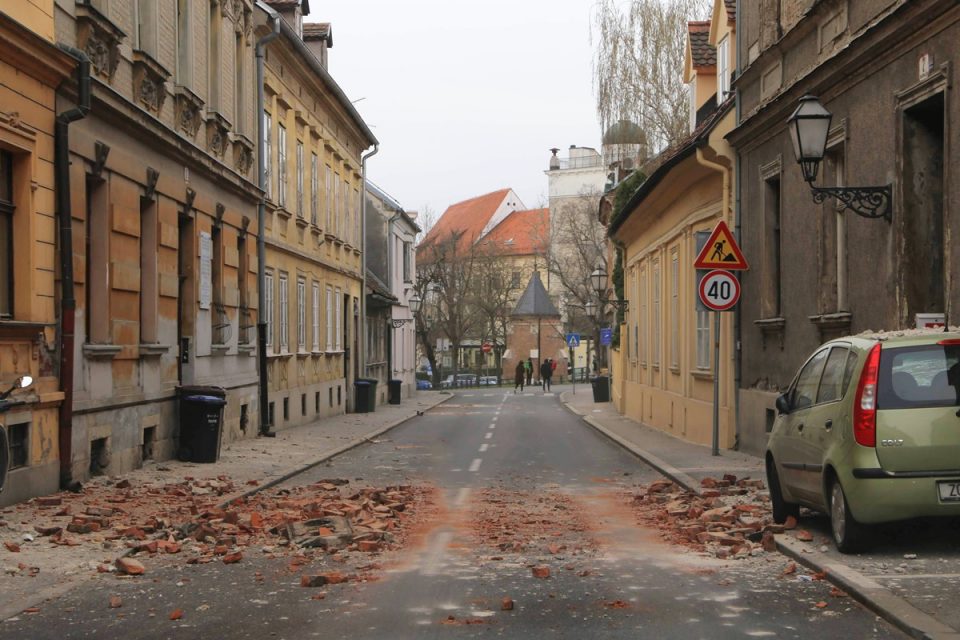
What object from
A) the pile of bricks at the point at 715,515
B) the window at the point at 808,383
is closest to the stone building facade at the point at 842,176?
the window at the point at 808,383

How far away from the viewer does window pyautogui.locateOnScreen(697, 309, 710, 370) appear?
22.3m

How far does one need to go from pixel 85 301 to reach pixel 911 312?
31.0ft

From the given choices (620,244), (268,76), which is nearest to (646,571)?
(268,76)

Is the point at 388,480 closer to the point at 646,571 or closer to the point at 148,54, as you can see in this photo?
the point at 148,54

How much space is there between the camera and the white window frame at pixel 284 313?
28.4 m

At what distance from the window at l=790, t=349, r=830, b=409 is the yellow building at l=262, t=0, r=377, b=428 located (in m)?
17.2

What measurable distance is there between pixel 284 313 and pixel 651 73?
48.2 feet

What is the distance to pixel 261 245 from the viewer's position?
83.9ft

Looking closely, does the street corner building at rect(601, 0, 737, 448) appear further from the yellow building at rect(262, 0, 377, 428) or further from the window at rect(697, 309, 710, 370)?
the yellow building at rect(262, 0, 377, 428)

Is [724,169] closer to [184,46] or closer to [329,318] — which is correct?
[184,46]

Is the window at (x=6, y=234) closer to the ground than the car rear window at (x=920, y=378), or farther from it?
farther from it

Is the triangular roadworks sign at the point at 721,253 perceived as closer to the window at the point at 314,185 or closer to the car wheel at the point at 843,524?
the car wheel at the point at 843,524

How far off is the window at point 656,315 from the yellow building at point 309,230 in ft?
28.3

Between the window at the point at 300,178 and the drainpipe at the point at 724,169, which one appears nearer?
the drainpipe at the point at 724,169
